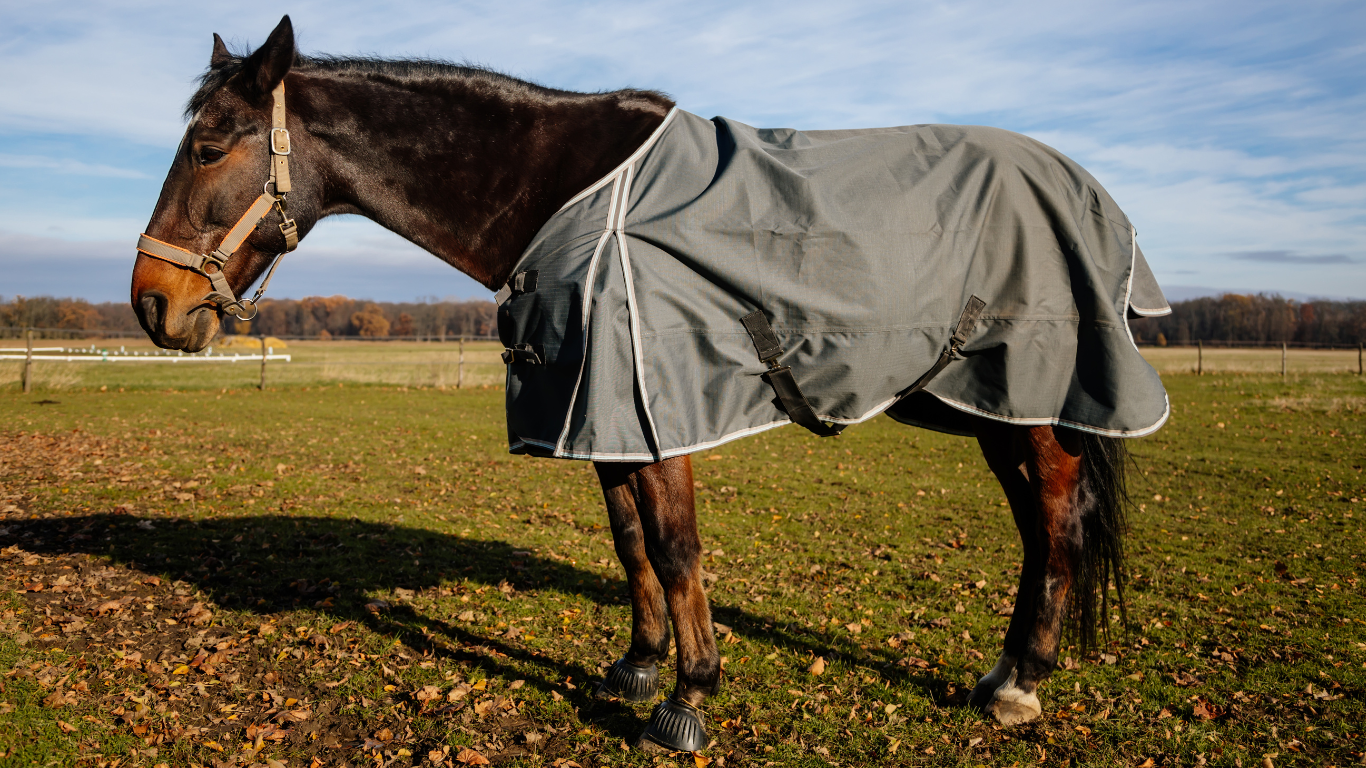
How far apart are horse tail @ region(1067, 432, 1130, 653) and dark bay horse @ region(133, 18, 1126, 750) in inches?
11.0

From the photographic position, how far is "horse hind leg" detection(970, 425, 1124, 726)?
3262 mm

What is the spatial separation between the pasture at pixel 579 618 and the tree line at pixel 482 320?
193 feet

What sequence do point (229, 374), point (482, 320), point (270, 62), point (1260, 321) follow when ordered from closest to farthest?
point (270, 62), point (229, 374), point (1260, 321), point (482, 320)

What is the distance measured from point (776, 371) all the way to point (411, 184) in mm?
1675

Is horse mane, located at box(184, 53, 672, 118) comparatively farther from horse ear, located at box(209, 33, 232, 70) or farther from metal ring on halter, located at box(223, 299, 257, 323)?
metal ring on halter, located at box(223, 299, 257, 323)

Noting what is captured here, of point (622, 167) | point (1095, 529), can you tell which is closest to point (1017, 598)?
point (1095, 529)

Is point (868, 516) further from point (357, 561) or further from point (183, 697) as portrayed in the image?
point (183, 697)

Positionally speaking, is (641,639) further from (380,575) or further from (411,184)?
(380,575)

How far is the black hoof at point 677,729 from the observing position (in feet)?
9.76

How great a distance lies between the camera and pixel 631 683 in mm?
3436

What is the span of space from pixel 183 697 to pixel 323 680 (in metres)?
0.59

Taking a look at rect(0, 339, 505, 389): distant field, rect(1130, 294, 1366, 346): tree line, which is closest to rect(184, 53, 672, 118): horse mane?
rect(0, 339, 505, 389): distant field

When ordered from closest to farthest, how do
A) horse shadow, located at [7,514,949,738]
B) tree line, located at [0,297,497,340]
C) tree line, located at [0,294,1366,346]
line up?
horse shadow, located at [7,514,949,738], tree line, located at [0,294,1366,346], tree line, located at [0,297,497,340]

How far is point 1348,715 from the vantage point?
10.9 ft
